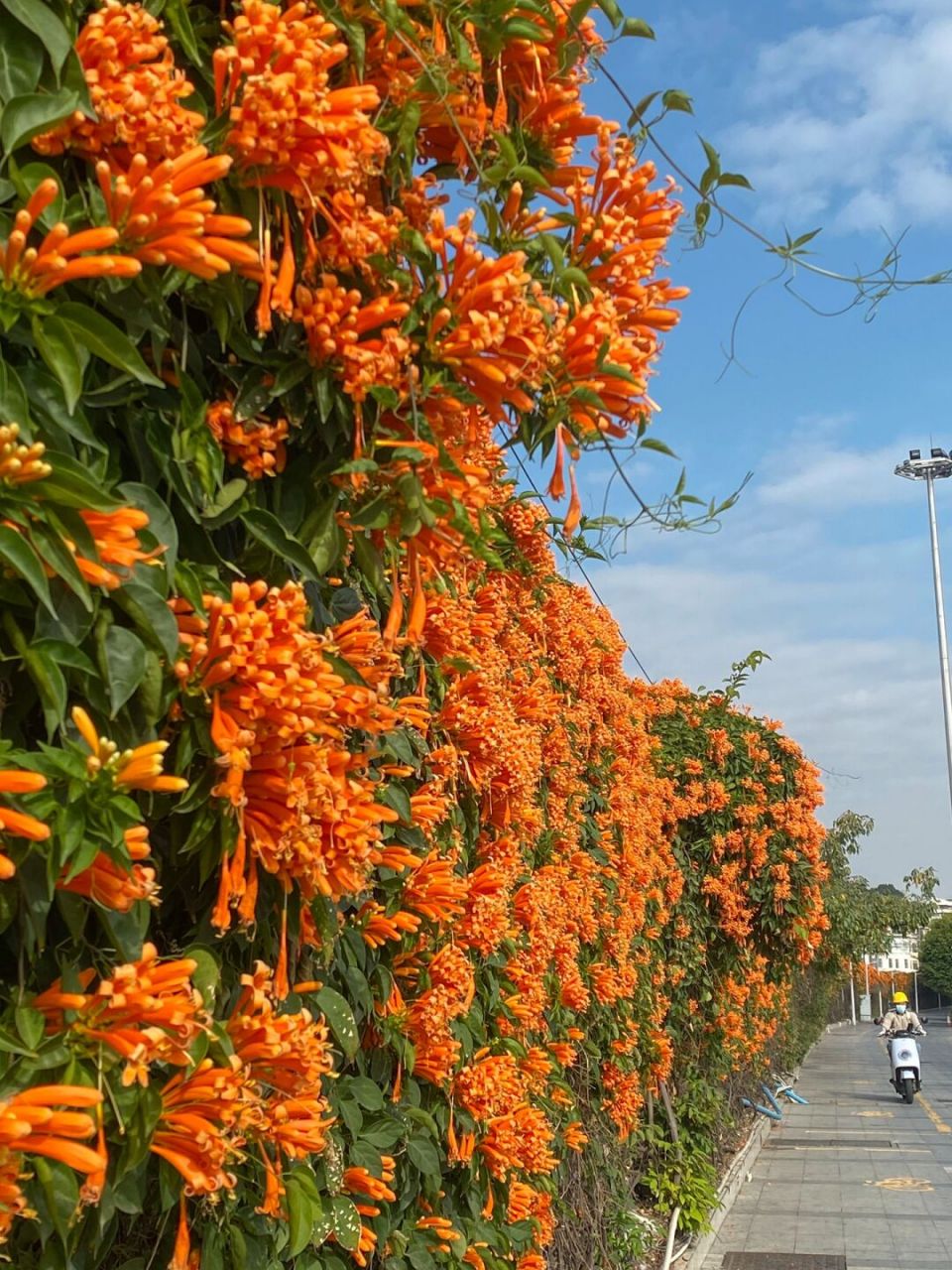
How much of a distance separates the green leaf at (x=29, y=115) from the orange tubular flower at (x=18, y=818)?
462 mm

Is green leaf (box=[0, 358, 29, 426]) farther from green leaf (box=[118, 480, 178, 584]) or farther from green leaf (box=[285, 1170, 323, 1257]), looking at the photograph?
green leaf (box=[285, 1170, 323, 1257])

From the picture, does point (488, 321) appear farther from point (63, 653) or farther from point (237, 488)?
point (63, 653)

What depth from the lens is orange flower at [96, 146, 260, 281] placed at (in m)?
0.97

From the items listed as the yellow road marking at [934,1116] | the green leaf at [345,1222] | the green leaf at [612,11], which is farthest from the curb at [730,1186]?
the green leaf at [612,11]

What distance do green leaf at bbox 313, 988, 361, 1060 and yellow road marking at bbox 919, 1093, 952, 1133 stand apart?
55.2ft

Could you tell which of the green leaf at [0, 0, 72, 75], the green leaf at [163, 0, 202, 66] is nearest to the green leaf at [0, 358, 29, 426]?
the green leaf at [0, 0, 72, 75]

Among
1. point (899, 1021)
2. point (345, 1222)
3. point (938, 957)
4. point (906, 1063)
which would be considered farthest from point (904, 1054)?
point (938, 957)

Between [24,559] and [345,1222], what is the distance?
1.31 meters

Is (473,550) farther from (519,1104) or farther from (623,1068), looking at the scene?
(623,1068)

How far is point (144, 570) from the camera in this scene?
104 cm

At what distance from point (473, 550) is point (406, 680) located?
3.16ft

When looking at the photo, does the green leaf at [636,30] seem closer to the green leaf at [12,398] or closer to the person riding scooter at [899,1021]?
the green leaf at [12,398]

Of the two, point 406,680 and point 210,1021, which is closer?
point 210,1021

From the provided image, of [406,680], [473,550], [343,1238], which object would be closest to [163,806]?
[473,550]
